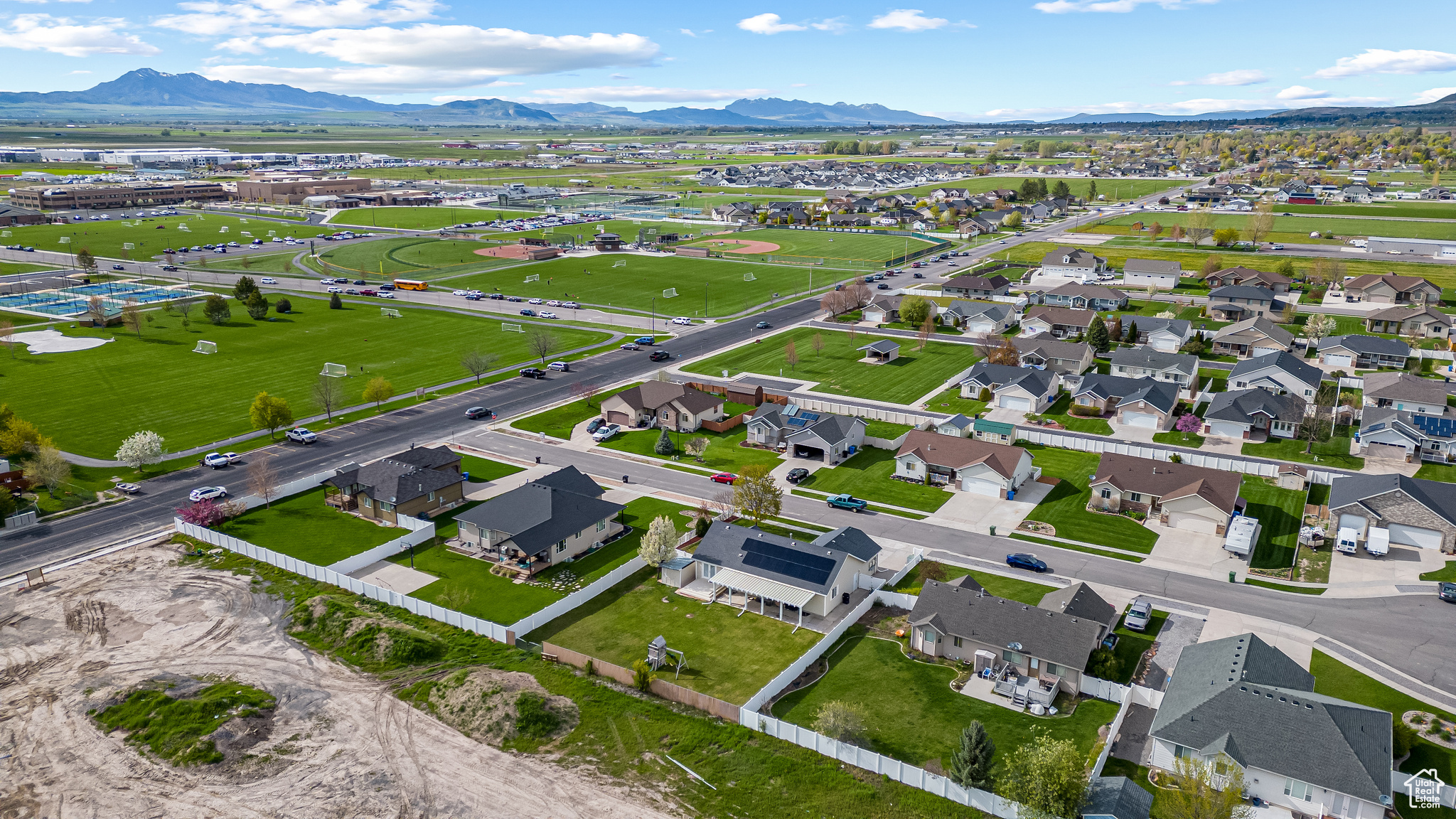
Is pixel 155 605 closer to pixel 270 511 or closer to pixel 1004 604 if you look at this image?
pixel 270 511

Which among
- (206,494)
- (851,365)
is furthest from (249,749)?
(851,365)

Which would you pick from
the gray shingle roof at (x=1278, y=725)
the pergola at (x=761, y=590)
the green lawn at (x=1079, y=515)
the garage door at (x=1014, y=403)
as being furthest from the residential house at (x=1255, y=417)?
the pergola at (x=761, y=590)

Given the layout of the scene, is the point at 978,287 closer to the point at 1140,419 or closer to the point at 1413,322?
the point at 1413,322

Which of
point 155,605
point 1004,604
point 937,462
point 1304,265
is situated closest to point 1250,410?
point 937,462

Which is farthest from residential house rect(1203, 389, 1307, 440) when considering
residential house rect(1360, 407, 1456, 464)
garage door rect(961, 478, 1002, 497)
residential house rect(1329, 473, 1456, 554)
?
garage door rect(961, 478, 1002, 497)

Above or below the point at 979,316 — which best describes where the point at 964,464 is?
below

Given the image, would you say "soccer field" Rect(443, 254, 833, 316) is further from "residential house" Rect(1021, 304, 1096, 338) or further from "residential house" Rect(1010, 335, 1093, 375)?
"residential house" Rect(1010, 335, 1093, 375)
